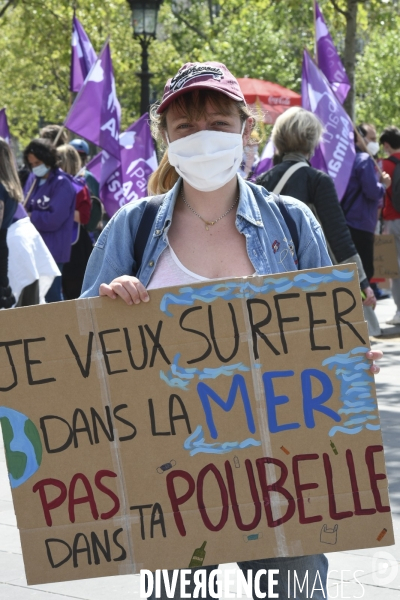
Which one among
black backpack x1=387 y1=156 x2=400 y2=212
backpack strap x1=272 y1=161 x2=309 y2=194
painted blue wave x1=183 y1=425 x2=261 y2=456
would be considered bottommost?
black backpack x1=387 y1=156 x2=400 y2=212

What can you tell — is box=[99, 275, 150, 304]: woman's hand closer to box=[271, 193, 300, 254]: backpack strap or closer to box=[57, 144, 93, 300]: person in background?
box=[271, 193, 300, 254]: backpack strap

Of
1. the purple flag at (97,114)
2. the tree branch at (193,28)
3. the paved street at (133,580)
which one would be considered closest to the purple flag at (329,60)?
the purple flag at (97,114)

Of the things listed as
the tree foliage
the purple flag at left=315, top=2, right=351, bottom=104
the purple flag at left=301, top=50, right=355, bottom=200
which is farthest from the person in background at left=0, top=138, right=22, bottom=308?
the tree foliage

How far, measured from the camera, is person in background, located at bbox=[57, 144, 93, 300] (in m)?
9.95

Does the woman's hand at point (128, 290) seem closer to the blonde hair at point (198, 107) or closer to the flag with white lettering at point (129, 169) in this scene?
the blonde hair at point (198, 107)

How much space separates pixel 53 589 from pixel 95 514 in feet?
5.40

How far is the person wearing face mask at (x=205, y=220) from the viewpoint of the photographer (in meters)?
2.84

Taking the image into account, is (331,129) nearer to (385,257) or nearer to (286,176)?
(385,257)

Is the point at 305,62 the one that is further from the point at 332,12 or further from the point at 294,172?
the point at 332,12

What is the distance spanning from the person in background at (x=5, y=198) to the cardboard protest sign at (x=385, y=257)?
425cm

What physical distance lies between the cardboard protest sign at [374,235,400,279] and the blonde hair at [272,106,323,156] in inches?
158

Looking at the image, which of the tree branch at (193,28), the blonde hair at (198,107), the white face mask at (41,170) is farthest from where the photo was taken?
the tree branch at (193,28)

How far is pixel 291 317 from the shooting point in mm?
2648

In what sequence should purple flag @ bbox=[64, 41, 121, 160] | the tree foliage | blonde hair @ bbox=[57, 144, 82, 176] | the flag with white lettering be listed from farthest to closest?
the tree foliage, the flag with white lettering, purple flag @ bbox=[64, 41, 121, 160], blonde hair @ bbox=[57, 144, 82, 176]
